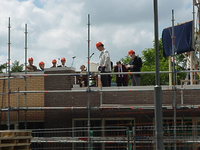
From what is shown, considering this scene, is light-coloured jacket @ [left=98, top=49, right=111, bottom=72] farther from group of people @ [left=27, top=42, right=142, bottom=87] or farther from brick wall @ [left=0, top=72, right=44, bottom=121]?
brick wall @ [left=0, top=72, right=44, bottom=121]

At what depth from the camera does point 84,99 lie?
16.2 meters

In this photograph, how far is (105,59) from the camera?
15875mm

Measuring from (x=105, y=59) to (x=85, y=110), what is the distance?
6.61 feet

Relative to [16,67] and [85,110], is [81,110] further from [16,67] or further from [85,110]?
[16,67]

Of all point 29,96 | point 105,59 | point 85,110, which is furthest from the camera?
point 29,96

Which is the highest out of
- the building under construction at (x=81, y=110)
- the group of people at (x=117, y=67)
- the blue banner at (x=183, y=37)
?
the blue banner at (x=183, y=37)

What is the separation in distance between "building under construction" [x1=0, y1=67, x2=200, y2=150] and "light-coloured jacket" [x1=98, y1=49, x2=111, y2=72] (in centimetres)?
80

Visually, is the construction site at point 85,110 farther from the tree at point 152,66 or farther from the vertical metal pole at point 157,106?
the tree at point 152,66

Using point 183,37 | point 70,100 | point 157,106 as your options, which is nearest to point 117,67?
point 70,100

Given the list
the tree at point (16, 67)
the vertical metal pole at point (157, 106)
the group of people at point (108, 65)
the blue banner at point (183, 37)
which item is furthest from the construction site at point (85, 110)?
the tree at point (16, 67)

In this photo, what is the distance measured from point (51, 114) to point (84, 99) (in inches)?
54.9

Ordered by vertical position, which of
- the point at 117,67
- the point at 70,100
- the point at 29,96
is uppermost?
the point at 117,67

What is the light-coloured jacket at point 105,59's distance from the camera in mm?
15867

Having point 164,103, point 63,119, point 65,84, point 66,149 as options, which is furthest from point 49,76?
point 164,103
